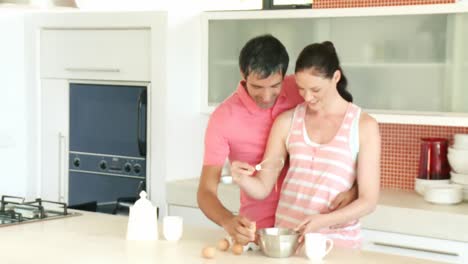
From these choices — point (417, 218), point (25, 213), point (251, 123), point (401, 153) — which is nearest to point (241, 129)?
point (251, 123)

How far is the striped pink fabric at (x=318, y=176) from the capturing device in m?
3.03

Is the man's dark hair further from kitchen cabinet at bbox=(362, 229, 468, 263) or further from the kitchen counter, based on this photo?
kitchen cabinet at bbox=(362, 229, 468, 263)

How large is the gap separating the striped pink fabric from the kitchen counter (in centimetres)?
18

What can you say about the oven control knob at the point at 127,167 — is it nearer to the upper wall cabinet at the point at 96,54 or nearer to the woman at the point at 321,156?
the upper wall cabinet at the point at 96,54

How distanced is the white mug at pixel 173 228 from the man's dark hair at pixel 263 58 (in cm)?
56

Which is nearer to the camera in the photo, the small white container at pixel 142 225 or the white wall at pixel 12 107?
the small white container at pixel 142 225

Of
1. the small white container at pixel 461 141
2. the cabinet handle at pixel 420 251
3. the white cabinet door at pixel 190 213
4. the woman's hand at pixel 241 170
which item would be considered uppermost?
the small white container at pixel 461 141

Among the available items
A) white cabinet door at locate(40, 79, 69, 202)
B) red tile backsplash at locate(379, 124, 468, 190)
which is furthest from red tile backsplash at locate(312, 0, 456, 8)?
white cabinet door at locate(40, 79, 69, 202)

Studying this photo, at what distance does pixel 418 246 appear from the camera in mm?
4195

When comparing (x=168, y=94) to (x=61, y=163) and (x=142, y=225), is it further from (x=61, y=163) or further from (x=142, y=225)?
(x=142, y=225)

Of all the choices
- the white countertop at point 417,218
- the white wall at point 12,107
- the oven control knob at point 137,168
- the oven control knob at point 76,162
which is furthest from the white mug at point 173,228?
the white wall at point 12,107

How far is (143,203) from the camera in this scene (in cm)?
319

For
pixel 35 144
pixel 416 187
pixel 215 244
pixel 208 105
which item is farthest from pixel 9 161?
pixel 215 244

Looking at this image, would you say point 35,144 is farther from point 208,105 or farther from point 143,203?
point 143,203
